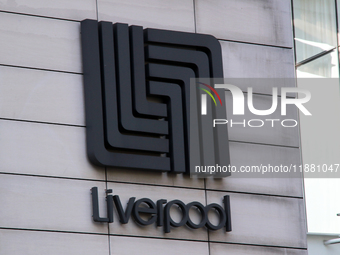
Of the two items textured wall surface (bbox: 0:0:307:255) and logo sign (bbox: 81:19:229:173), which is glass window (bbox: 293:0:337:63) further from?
logo sign (bbox: 81:19:229:173)

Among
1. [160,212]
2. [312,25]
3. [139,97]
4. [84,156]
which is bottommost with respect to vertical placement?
[160,212]

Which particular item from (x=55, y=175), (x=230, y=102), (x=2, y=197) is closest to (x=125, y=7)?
(x=230, y=102)

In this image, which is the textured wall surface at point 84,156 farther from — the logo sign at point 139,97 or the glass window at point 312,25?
the glass window at point 312,25

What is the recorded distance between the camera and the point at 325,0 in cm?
1580

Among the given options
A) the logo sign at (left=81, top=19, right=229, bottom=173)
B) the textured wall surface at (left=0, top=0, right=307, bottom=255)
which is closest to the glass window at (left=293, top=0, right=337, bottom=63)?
the textured wall surface at (left=0, top=0, right=307, bottom=255)

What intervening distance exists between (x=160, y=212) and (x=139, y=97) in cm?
148

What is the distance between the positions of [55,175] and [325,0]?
10.1 metres

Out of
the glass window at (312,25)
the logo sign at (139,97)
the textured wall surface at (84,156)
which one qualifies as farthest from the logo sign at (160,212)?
the glass window at (312,25)

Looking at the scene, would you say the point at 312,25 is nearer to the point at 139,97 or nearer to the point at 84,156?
the point at 139,97

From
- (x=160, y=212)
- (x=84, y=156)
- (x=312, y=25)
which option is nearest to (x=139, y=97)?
(x=84, y=156)

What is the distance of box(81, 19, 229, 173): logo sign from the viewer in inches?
321

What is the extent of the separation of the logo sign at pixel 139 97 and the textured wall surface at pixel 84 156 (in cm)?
19

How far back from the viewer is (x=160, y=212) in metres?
8.18

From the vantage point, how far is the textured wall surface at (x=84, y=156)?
7.67 metres
